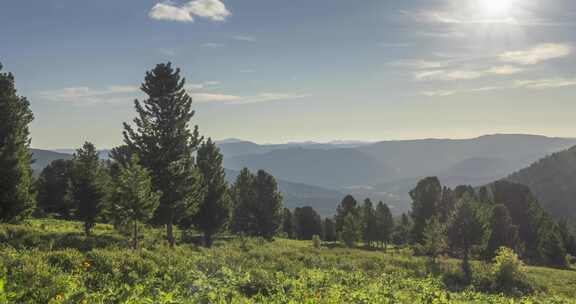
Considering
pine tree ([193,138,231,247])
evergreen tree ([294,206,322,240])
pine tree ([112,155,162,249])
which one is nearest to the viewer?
pine tree ([112,155,162,249])

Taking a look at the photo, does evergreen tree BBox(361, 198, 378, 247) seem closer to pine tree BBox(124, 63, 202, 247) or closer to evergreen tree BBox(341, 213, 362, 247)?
evergreen tree BBox(341, 213, 362, 247)

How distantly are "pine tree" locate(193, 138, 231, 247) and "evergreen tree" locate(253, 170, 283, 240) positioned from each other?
15.4 m

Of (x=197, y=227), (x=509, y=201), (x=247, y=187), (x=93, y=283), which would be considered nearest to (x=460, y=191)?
(x=509, y=201)

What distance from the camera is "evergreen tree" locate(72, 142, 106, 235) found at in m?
38.2

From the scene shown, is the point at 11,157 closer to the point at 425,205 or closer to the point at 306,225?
the point at 425,205

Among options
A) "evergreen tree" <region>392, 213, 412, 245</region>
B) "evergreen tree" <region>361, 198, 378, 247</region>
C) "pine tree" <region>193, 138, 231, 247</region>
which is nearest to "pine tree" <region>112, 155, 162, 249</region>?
"pine tree" <region>193, 138, 231, 247</region>

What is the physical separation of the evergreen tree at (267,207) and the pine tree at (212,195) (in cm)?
1541

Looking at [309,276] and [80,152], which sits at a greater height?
[80,152]

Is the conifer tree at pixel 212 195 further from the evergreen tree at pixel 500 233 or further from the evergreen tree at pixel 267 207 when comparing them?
the evergreen tree at pixel 500 233

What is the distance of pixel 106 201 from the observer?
1561 inches

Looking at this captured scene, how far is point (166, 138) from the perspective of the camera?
120ft

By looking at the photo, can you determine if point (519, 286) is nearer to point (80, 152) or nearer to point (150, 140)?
point (150, 140)

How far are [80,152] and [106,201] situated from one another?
6.39m

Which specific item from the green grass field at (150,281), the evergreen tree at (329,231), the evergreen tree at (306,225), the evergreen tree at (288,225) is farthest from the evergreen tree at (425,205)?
the green grass field at (150,281)
